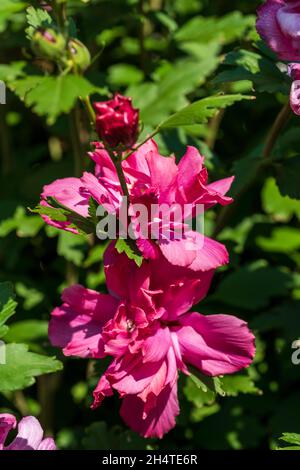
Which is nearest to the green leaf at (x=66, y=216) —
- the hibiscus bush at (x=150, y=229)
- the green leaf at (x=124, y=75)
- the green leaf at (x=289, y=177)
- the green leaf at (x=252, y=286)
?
the hibiscus bush at (x=150, y=229)

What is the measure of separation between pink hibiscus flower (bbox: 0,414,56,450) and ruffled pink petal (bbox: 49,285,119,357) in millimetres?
114

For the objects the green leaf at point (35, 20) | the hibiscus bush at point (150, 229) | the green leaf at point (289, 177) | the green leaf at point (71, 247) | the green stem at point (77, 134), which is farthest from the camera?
the green leaf at point (71, 247)

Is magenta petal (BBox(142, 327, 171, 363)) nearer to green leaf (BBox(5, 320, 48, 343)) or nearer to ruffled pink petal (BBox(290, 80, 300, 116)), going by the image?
ruffled pink petal (BBox(290, 80, 300, 116))

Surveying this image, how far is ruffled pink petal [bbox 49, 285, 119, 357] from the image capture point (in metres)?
1.07

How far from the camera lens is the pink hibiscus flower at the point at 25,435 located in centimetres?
98

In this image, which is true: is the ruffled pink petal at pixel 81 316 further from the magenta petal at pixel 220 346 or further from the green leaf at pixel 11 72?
the green leaf at pixel 11 72

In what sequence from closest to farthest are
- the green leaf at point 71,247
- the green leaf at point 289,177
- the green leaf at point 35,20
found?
the green leaf at point 35,20 → the green leaf at point 289,177 → the green leaf at point 71,247

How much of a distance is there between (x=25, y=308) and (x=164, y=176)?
2.53ft

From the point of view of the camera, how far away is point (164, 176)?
99cm

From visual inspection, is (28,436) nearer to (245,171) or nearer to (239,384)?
(239,384)

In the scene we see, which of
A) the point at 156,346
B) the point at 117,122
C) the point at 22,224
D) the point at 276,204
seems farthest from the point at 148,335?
the point at 276,204

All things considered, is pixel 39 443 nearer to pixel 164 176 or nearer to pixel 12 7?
pixel 164 176

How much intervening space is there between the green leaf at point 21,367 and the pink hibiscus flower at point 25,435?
0.19 feet
